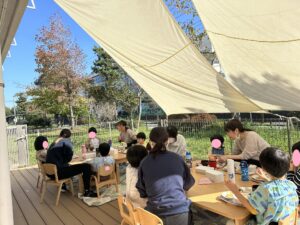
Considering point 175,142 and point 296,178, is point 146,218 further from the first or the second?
point 175,142

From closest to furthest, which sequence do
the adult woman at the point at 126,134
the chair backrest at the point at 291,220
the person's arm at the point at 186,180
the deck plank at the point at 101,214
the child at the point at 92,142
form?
the chair backrest at the point at 291,220 < the person's arm at the point at 186,180 < the deck plank at the point at 101,214 < the child at the point at 92,142 < the adult woman at the point at 126,134

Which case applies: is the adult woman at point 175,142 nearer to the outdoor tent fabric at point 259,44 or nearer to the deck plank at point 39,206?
the outdoor tent fabric at point 259,44

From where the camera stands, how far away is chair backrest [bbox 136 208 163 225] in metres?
2.06

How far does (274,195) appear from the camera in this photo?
1927 mm

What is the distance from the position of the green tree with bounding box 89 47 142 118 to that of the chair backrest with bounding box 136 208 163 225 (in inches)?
562

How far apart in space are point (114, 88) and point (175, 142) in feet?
43.9

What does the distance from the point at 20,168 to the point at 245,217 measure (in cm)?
801

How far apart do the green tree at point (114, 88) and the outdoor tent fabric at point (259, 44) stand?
1327 cm

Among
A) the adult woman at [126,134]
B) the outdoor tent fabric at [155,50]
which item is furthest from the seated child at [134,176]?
the adult woman at [126,134]

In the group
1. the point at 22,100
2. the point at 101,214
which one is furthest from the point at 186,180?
the point at 22,100

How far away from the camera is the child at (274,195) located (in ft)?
6.30

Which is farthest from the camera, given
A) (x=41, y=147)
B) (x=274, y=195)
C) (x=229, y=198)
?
(x=41, y=147)

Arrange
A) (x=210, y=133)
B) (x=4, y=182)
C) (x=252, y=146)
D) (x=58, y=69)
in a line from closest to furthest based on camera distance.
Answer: (x=4, y=182) → (x=252, y=146) → (x=210, y=133) → (x=58, y=69)

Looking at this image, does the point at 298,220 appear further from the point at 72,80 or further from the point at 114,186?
the point at 72,80
